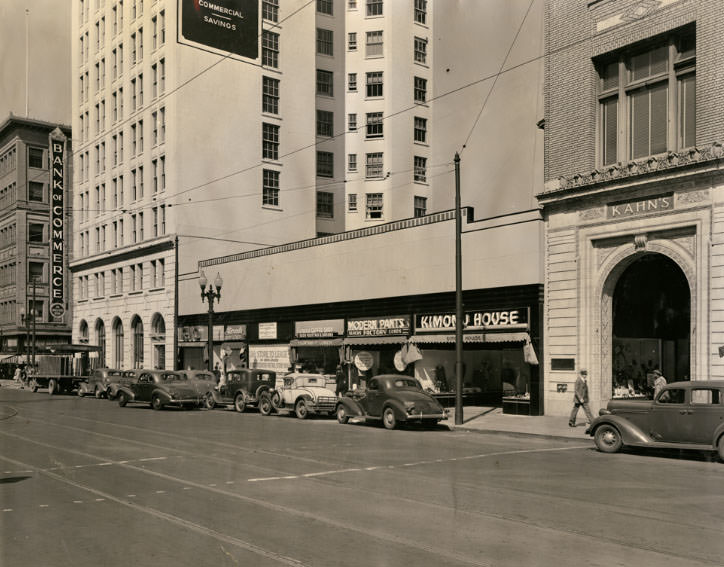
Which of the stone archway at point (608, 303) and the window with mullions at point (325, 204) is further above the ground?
the window with mullions at point (325, 204)

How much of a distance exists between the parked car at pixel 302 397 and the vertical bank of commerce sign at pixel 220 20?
43.5ft

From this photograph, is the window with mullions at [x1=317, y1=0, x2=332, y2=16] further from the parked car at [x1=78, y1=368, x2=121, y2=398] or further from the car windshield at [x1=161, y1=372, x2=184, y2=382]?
the car windshield at [x1=161, y1=372, x2=184, y2=382]

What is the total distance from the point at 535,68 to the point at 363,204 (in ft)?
62.9

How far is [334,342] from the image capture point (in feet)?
114

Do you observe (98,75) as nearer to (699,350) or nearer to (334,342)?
(334,342)

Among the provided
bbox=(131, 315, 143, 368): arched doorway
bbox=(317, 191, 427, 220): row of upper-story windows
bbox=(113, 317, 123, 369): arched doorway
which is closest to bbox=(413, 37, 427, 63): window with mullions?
bbox=(317, 191, 427, 220): row of upper-story windows

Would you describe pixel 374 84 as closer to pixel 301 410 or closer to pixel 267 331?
pixel 267 331

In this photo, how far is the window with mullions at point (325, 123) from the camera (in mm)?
51594

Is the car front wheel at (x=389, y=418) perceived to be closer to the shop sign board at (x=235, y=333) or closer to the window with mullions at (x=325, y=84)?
the shop sign board at (x=235, y=333)

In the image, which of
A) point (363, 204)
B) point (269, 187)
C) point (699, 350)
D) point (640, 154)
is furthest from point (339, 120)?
point (699, 350)

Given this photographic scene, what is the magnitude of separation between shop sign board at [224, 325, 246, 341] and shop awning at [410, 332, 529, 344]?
46.0 feet

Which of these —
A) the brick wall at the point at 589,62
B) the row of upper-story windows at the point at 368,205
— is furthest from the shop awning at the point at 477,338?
the row of upper-story windows at the point at 368,205

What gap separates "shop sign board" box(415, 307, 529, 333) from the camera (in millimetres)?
26672

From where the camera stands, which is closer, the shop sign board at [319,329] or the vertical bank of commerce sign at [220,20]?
the vertical bank of commerce sign at [220,20]
